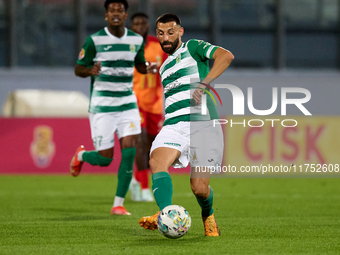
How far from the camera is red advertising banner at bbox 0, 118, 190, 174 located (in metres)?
12.6

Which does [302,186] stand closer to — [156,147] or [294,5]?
[156,147]

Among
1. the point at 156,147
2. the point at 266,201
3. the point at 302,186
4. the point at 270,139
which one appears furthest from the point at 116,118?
the point at 270,139

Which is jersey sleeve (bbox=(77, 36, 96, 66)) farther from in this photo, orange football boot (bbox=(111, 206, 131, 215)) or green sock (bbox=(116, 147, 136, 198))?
orange football boot (bbox=(111, 206, 131, 215))

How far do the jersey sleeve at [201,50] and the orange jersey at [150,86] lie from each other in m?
3.38

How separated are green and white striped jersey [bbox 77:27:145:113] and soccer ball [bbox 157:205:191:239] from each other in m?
2.45

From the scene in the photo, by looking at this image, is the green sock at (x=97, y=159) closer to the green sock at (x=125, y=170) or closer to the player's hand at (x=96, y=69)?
the green sock at (x=125, y=170)

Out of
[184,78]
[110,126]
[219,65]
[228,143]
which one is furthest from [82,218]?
[228,143]

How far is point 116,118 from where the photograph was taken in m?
6.51

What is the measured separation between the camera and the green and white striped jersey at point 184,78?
4777mm

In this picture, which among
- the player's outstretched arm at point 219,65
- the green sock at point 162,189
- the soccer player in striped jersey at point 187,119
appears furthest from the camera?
the soccer player in striped jersey at point 187,119

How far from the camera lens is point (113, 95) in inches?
255

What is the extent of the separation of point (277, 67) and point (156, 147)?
14.2 m

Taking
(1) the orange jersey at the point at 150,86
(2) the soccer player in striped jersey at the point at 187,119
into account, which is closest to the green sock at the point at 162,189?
(2) the soccer player in striped jersey at the point at 187,119

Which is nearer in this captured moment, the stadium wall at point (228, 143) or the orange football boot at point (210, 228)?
the orange football boot at point (210, 228)
